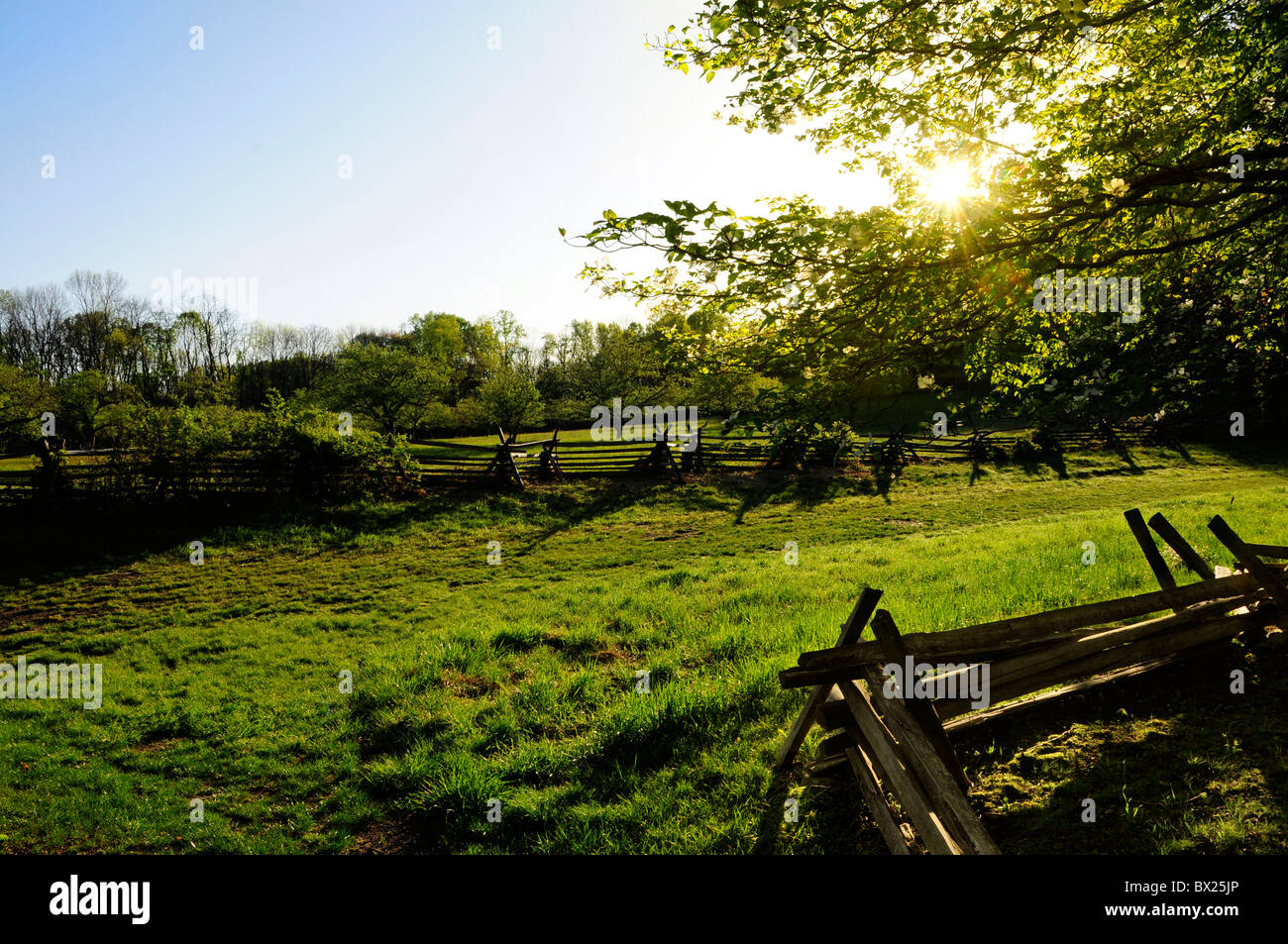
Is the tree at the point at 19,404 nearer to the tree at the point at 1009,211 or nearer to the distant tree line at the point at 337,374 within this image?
the distant tree line at the point at 337,374

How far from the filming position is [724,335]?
4816mm

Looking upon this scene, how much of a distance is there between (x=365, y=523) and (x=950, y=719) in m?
14.9

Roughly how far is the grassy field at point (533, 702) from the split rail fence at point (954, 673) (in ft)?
0.77

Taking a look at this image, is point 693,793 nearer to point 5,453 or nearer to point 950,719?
point 950,719

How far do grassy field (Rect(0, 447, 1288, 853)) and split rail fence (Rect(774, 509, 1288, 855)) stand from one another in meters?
0.23

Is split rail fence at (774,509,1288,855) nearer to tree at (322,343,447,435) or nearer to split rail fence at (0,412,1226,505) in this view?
split rail fence at (0,412,1226,505)

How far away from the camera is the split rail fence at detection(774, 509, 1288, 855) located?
10.3 feet

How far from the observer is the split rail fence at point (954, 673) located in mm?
3152

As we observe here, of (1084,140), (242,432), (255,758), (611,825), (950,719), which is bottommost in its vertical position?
(255,758)

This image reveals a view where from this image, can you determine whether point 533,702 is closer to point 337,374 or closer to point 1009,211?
point 1009,211

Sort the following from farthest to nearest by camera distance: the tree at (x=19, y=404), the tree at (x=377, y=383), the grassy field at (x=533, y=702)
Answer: the tree at (x=377, y=383) < the tree at (x=19, y=404) < the grassy field at (x=533, y=702)

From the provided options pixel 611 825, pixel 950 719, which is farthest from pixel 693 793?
pixel 950 719

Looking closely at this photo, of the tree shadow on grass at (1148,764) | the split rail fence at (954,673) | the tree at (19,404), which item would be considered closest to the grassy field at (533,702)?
the tree shadow on grass at (1148,764)
